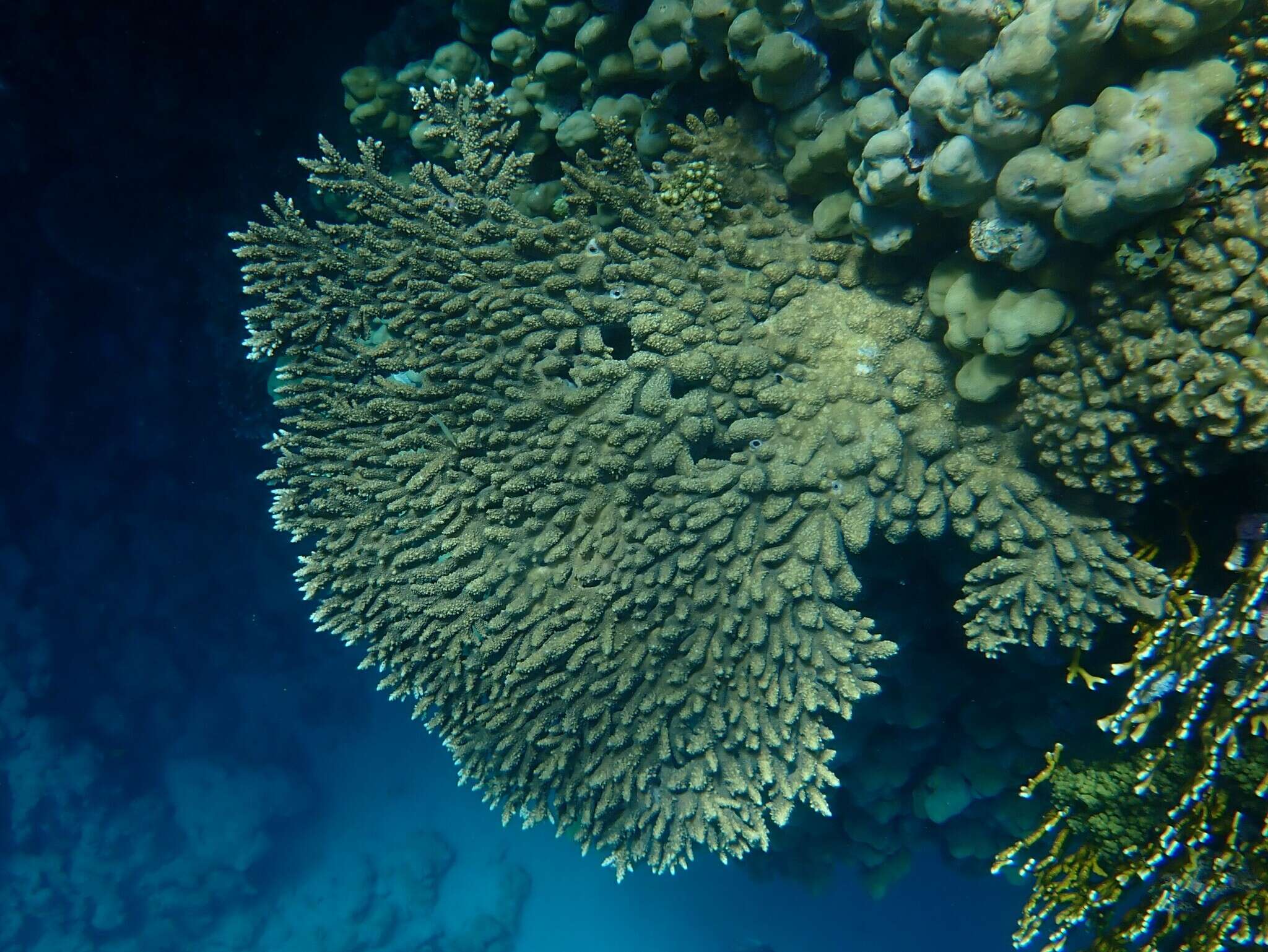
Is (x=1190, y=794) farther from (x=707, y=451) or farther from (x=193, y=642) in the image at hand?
(x=193, y=642)

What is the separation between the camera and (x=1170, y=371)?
7.36 feet

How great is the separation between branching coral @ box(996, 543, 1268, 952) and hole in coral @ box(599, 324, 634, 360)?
8.74 ft

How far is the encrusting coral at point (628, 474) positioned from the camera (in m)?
3.08

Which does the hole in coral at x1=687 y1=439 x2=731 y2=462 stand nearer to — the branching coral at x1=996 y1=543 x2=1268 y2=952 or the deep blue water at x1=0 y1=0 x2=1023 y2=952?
the branching coral at x1=996 y1=543 x2=1268 y2=952

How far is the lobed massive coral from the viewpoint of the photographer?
2064 mm

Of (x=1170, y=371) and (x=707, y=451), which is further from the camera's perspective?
(x=707, y=451)

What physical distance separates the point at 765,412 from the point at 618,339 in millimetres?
911

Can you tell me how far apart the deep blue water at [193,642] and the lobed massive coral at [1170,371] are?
16.6 ft

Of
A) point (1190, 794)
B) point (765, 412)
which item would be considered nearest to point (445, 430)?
point (765, 412)

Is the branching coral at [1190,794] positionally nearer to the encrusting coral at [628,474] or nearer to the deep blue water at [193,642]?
the encrusting coral at [628,474]

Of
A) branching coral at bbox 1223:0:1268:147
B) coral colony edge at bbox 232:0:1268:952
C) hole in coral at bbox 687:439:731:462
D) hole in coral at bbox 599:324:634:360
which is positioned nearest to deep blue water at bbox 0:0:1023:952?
coral colony edge at bbox 232:0:1268:952

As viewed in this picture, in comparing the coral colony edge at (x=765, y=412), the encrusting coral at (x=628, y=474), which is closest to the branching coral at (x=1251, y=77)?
the coral colony edge at (x=765, y=412)

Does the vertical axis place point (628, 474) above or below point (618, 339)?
below

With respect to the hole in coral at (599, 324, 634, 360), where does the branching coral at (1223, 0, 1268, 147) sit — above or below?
below
